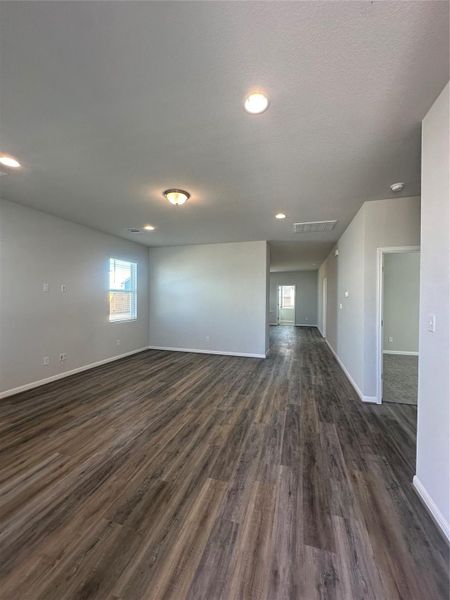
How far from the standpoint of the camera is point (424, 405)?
1.70 metres

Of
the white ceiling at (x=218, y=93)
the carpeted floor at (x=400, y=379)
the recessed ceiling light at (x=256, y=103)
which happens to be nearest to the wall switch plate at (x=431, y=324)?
the white ceiling at (x=218, y=93)

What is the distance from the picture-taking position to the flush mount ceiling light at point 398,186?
107 inches

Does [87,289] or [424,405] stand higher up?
[87,289]

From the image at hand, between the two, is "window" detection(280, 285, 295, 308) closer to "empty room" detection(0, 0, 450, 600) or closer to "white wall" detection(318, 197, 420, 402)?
"empty room" detection(0, 0, 450, 600)

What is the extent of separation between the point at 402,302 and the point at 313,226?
3.15 metres

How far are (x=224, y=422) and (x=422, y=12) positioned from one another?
10.7 ft

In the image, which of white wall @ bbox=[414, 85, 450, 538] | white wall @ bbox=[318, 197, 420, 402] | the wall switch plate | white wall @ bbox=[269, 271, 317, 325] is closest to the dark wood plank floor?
white wall @ bbox=[414, 85, 450, 538]

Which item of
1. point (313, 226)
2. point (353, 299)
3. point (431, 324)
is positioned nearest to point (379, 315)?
point (353, 299)

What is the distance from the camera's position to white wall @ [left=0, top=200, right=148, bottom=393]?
3420 mm

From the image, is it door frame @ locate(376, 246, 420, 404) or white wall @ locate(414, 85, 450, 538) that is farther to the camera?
door frame @ locate(376, 246, 420, 404)

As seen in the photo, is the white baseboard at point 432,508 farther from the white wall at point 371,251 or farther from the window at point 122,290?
the window at point 122,290

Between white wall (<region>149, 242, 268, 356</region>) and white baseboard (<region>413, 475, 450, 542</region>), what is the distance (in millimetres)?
3860

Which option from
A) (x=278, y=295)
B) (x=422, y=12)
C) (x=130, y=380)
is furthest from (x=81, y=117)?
(x=278, y=295)

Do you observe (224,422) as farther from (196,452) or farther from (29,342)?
(29,342)
